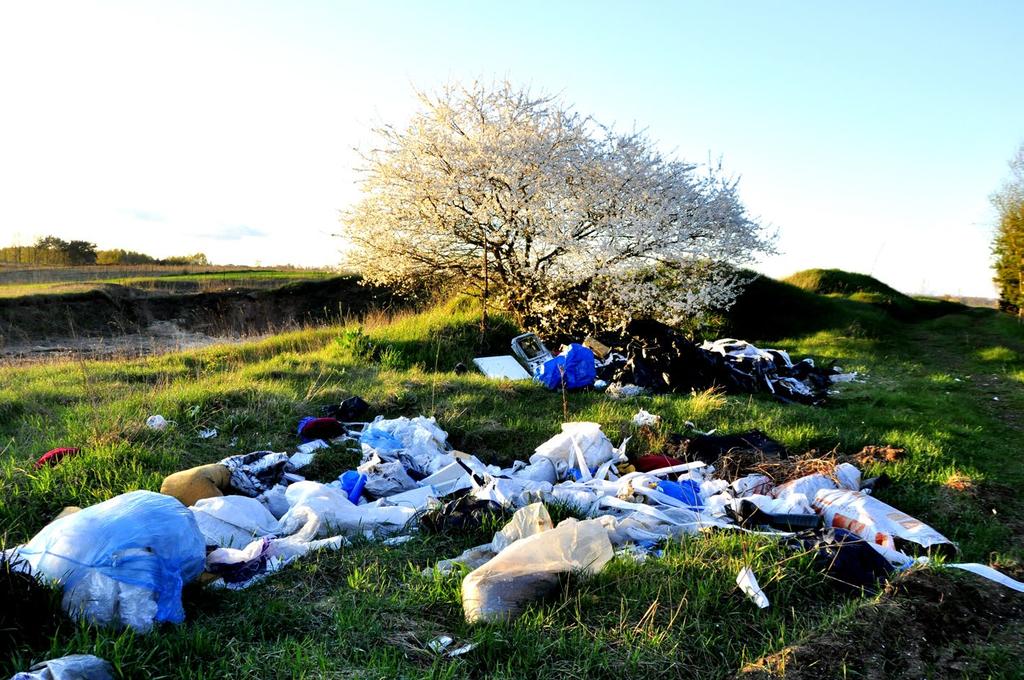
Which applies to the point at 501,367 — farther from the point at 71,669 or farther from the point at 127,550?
the point at 71,669

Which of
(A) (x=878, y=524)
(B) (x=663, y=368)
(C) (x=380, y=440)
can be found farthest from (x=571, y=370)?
(A) (x=878, y=524)

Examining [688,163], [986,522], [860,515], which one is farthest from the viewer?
[688,163]

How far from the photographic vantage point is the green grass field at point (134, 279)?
75.6 feet

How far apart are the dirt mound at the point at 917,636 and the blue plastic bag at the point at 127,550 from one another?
7.70 ft

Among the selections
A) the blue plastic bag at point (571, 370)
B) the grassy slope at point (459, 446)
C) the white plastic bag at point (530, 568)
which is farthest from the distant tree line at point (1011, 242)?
the white plastic bag at point (530, 568)

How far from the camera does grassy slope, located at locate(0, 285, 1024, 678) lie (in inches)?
99.9

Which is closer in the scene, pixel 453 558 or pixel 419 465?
pixel 453 558

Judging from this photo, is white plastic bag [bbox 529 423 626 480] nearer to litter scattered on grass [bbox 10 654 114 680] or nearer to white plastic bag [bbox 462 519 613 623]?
white plastic bag [bbox 462 519 613 623]

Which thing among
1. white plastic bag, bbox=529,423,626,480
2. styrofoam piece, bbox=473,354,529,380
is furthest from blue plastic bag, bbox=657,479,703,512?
styrofoam piece, bbox=473,354,529,380

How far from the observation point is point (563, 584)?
3.01 m

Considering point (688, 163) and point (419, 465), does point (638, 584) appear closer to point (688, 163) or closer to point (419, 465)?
point (419, 465)

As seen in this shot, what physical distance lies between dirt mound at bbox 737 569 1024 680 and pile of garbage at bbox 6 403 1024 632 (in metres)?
0.29

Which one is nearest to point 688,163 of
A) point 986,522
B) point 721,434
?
point 721,434

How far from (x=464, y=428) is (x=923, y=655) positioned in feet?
13.3
